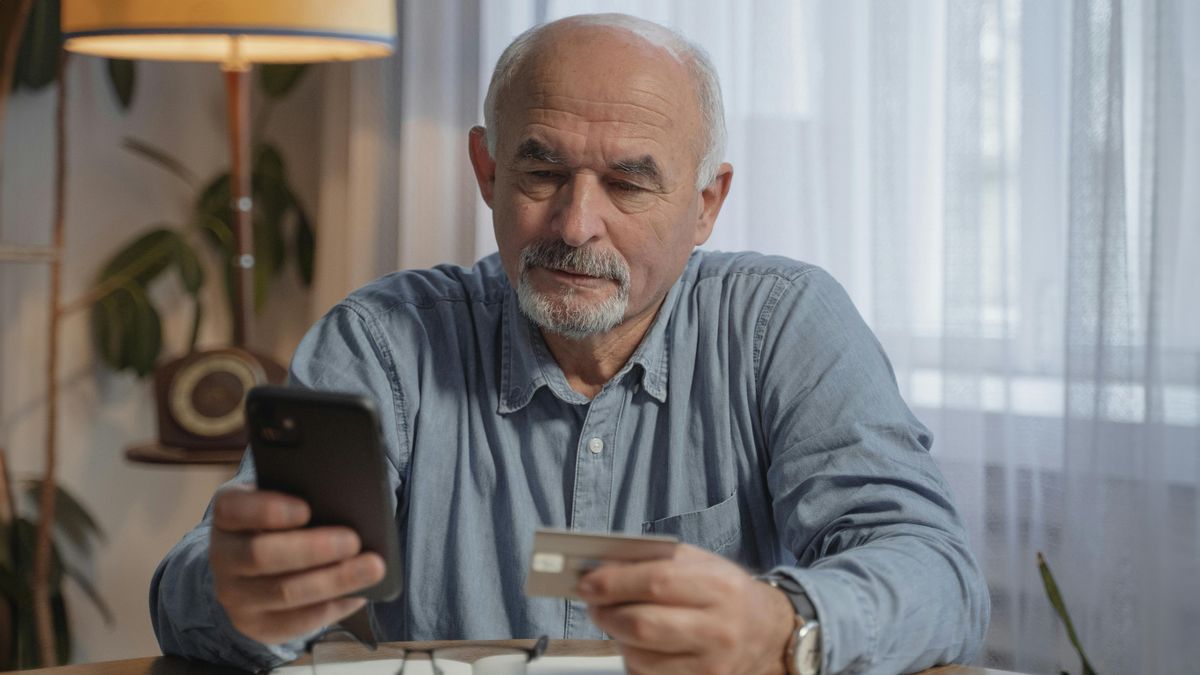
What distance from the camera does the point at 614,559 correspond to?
100 centimetres

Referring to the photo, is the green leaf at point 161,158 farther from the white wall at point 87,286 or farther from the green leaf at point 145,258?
the green leaf at point 145,258

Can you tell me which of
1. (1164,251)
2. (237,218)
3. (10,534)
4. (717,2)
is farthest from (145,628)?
(1164,251)

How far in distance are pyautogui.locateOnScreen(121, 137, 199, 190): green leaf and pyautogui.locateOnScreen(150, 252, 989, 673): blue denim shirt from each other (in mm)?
1691

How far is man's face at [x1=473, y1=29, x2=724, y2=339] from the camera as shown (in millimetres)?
1555

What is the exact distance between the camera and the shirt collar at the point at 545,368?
1640 millimetres

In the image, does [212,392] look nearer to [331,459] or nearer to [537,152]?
[537,152]

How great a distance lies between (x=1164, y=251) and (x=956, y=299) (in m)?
0.34

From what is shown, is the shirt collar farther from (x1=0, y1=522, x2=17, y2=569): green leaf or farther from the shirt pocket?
(x1=0, y1=522, x2=17, y2=569): green leaf

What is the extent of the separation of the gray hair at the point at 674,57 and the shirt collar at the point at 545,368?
0.21 metres

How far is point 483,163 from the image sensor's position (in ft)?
5.78

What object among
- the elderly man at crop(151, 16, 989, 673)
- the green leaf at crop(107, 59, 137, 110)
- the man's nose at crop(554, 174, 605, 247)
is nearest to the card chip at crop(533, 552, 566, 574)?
the elderly man at crop(151, 16, 989, 673)

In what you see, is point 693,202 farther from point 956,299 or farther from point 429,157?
point 429,157

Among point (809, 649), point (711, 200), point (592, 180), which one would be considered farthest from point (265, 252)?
point (809, 649)

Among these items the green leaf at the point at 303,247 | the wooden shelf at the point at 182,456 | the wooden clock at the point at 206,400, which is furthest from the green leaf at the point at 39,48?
the wooden shelf at the point at 182,456
